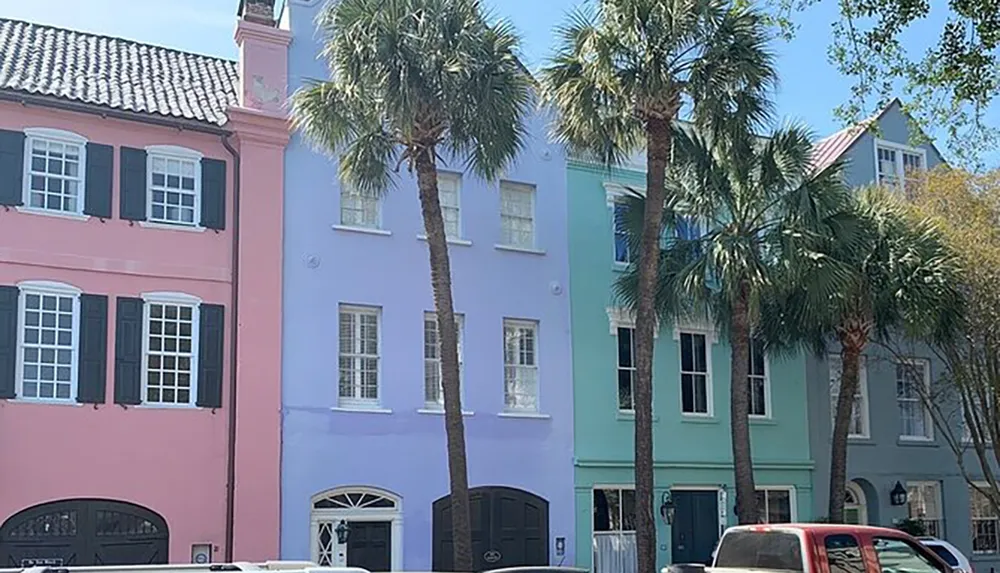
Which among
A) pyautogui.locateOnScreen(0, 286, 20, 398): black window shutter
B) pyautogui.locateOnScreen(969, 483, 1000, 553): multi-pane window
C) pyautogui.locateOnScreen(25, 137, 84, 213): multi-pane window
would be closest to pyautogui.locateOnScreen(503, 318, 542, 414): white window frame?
pyautogui.locateOnScreen(25, 137, 84, 213): multi-pane window

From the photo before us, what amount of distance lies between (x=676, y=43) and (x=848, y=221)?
575 centimetres

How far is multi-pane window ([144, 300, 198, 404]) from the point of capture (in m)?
20.2

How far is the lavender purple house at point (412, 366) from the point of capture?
21406 millimetres

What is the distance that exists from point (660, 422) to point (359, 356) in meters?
6.73

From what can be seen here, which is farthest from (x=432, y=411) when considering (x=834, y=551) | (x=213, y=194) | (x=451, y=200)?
(x=834, y=551)

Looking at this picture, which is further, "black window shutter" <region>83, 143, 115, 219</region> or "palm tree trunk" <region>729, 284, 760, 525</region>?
"palm tree trunk" <region>729, 284, 760, 525</region>

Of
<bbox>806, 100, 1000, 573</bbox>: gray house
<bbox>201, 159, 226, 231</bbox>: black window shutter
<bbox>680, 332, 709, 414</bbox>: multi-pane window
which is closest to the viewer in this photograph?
<bbox>201, 159, 226, 231</bbox>: black window shutter

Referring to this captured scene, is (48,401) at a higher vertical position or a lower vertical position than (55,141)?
lower

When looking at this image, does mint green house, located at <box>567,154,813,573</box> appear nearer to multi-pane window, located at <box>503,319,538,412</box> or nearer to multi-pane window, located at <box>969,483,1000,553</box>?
multi-pane window, located at <box>503,319,538,412</box>

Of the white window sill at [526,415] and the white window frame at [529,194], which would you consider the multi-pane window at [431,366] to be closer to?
the white window sill at [526,415]

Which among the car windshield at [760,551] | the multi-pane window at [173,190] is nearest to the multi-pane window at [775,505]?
the car windshield at [760,551]

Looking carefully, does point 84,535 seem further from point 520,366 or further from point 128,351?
point 520,366

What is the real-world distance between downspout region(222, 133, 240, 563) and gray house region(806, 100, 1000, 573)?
43.0 feet

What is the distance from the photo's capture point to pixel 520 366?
2383 cm
